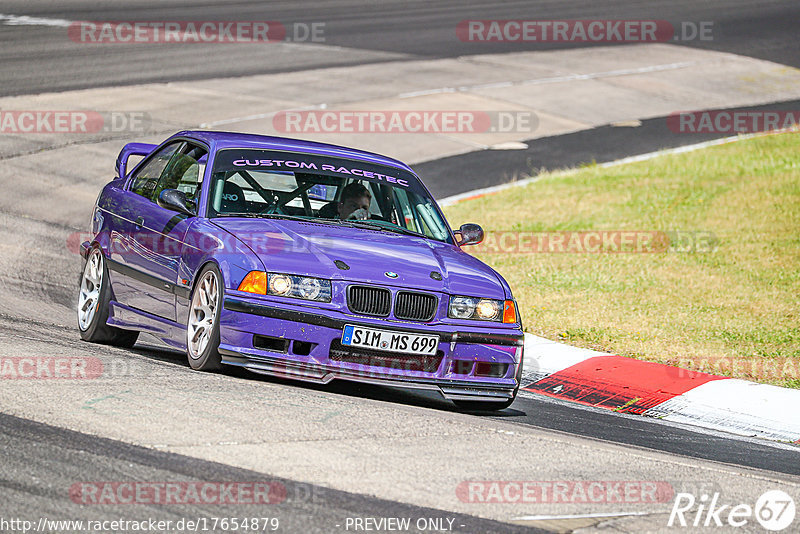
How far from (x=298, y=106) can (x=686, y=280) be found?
1023cm

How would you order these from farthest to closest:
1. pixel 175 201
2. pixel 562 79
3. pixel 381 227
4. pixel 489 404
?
pixel 562 79
pixel 381 227
pixel 175 201
pixel 489 404

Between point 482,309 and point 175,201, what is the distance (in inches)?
84.3

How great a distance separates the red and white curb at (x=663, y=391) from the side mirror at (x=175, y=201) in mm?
2941

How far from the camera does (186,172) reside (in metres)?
8.43

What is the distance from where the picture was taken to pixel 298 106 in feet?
68.8

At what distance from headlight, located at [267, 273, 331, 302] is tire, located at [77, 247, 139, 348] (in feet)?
6.87

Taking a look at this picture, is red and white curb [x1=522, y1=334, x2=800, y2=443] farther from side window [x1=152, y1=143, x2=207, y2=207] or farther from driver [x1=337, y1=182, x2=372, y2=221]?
side window [x1=152, y1=143, x2=207, y2=207]

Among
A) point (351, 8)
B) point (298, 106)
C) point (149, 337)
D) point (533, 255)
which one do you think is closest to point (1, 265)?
point (149, 337)

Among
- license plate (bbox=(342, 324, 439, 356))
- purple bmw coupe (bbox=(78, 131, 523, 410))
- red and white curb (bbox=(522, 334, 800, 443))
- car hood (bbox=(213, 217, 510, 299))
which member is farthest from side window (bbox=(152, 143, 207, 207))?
red and white curb (bbox=(522, 334, 800, 443))

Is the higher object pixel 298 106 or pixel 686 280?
pixel 298 106

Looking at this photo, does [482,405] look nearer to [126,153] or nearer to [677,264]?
[126,153]

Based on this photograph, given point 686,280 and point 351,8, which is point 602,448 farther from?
point 351,8

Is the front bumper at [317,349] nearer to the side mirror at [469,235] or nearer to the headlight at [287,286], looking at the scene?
the headlight at [287,286]

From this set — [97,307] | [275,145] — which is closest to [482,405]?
[275,145]
